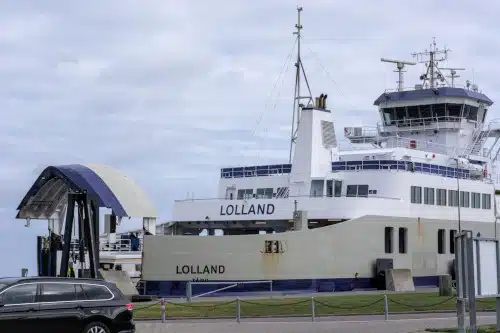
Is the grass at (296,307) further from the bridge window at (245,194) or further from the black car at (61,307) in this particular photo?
the bridge window at (245,194)

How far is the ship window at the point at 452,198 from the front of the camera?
149 ft

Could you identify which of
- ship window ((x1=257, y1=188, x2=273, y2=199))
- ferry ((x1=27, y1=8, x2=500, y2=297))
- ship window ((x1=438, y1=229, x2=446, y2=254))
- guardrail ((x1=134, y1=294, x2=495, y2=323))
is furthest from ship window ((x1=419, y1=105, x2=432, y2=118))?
guardrail ((x1=134, y1=294, x2=495, y2=323))

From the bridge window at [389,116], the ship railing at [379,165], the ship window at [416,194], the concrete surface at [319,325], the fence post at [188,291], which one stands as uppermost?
the bridge window at [389,116]

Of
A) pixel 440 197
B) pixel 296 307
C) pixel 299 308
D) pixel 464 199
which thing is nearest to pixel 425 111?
pixel 464 199

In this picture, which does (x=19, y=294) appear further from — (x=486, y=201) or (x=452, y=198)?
(x=486, y=201)

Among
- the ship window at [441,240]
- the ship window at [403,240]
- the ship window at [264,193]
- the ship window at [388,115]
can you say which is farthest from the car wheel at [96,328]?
the ship window at [388,115]

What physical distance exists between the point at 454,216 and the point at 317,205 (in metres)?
9.29

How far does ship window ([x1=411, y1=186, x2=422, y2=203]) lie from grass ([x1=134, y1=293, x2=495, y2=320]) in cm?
955

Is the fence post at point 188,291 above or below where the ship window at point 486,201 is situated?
below

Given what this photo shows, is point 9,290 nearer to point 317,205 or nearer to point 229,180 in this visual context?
point 317,205

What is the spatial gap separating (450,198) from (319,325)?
74.2ft

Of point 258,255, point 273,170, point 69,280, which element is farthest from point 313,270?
point 69,280

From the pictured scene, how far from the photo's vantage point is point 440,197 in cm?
4484

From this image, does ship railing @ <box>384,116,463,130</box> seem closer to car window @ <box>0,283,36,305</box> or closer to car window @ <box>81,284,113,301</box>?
car window @ <box>81,284,113,301</box>
